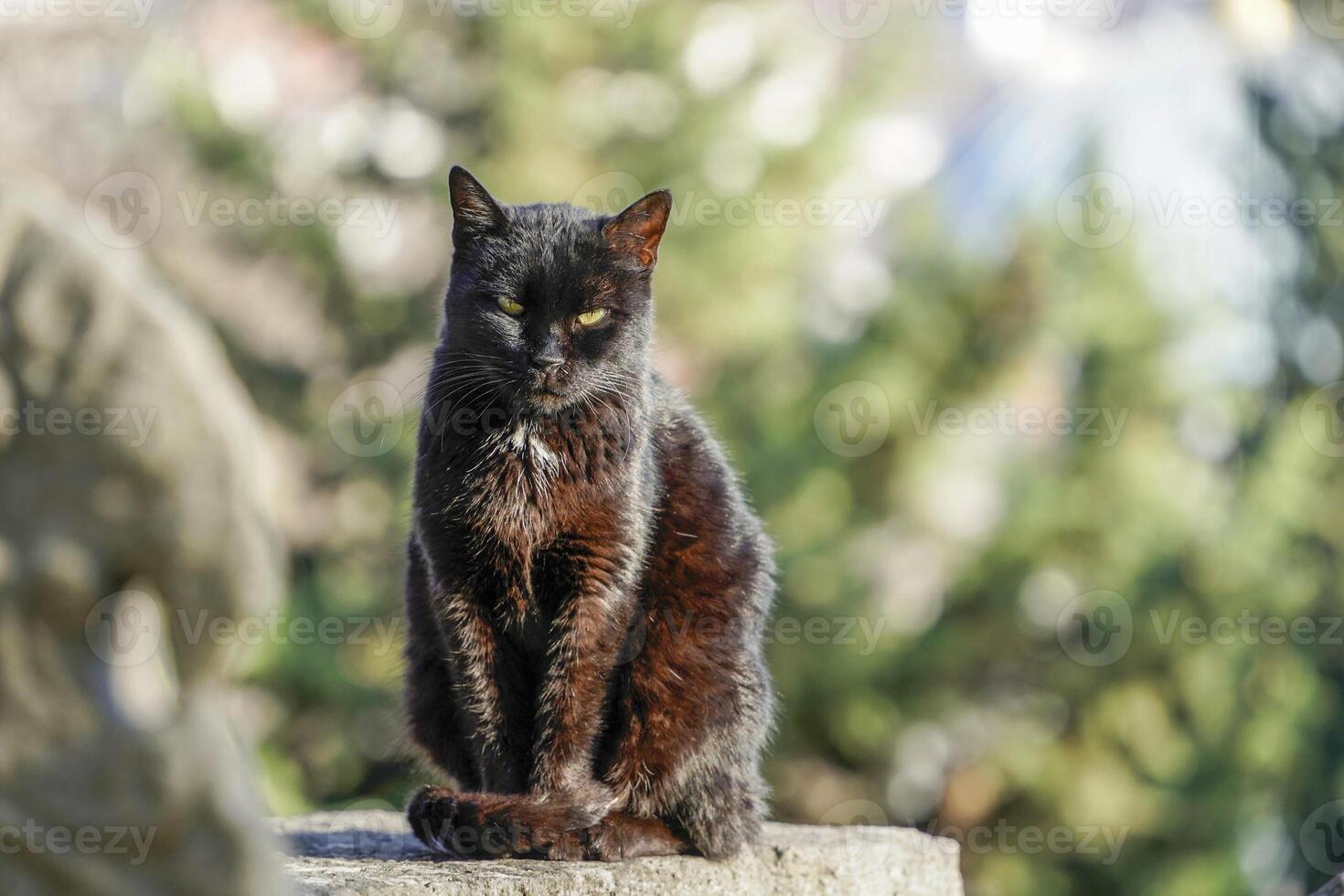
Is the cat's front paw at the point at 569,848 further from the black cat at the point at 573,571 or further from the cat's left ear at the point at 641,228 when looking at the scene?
the cat's left ear at the point at 641,228

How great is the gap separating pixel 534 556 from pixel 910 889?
1.33m

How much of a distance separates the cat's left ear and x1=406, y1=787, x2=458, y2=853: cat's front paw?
4.51 feet

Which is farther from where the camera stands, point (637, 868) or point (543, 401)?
point (543, 401)

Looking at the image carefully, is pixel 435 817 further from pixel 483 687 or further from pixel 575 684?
pixel 575 684

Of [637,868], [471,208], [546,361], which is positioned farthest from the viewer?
[471,208]

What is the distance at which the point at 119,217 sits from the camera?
396 inches

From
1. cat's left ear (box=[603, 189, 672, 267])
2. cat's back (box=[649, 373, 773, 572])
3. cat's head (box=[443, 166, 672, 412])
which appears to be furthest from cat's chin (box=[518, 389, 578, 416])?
cat's left ear (box=[603, 189, 672, 267])

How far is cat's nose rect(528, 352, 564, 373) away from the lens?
2.93m

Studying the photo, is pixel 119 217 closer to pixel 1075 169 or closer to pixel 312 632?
pixel 312 632

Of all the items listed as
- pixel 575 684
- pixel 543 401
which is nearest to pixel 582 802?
pixel 575 684

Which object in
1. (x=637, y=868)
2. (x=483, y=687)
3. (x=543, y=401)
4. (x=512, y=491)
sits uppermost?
(x=543, y=401)

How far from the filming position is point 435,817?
289 cm

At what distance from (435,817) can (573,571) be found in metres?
0.65

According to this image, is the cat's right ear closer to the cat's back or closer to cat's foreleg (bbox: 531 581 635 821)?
the cat's back
